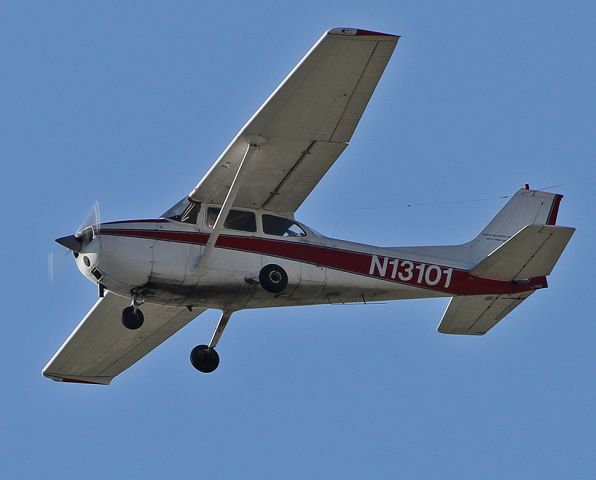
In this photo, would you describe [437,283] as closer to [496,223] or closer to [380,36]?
[496,223]

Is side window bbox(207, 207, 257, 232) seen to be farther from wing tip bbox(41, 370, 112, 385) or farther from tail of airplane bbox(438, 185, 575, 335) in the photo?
wing tip bbox(41, 370, 112, 385)

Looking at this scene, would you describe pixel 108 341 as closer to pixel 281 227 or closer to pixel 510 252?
pixel 281 227

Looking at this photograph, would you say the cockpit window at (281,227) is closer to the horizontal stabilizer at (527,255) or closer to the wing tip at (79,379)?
the horizontal stabilizer at (527,255)

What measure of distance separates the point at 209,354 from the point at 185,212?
207 centimetres

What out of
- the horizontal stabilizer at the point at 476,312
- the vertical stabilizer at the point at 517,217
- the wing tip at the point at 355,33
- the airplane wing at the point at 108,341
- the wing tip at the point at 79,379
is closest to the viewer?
the wing tip at the point at 355,33

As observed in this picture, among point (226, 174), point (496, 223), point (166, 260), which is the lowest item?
point (166, 260)

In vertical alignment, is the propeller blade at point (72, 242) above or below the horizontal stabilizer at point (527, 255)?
below

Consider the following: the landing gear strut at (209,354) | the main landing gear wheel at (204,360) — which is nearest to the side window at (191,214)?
the landing gear strut at (209,354)

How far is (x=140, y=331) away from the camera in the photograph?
23.0 m

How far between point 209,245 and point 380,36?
360 centimetres

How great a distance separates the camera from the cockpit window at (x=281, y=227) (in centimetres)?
2050

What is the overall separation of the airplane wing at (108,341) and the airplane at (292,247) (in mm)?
63

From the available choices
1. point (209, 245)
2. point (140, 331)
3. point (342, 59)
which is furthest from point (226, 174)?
point (140, 331)

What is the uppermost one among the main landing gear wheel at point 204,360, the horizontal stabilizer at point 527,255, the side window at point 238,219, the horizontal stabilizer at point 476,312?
the horizontal stabilizer at point 527,255
